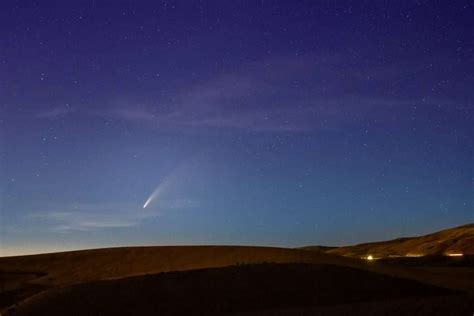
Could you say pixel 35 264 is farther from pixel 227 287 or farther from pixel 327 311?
pixel 327 311

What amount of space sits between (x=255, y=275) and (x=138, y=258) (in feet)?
69.8

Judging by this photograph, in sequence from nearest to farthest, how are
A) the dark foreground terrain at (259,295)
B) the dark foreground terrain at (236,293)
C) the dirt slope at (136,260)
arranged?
the dark foreground terrain at (259,295) → the dark foreground terrain at (236,293) → the dirt slope at (136,260)

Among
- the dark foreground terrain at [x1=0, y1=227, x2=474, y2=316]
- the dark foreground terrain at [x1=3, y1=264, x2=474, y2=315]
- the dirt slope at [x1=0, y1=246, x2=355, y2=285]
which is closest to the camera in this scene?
the dark foreground terrain at [x1=0, y1=227, x2=474, y2=316]

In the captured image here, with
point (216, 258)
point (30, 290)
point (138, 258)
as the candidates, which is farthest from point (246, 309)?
point (138, 258)

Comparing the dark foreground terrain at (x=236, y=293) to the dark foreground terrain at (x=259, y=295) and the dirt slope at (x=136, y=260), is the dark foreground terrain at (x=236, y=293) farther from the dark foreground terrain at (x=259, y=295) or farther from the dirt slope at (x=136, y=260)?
the dirt slope at (x=136, y=260)

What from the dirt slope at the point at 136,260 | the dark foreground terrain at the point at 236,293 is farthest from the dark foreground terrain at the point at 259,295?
the dirt slope at the point at 136,260

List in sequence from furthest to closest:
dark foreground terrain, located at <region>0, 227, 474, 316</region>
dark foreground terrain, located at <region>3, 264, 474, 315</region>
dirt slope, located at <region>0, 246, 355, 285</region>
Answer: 1. dirt slope, located at <region>0, 246, 355, 285</region>
2. dark foreground terrain, located at <region>3, 264, 474, 315</region>
3. dark foreground terrain, located at <region>0, 227, 474, 316</region>

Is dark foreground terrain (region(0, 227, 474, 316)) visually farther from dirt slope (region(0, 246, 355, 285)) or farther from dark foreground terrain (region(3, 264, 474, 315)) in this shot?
dirt slope (region(0, 246, 355, 285))

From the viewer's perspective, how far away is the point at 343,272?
2409 cm

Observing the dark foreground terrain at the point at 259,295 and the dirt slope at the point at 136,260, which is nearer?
the dark foreground terrain at the point at 259,295

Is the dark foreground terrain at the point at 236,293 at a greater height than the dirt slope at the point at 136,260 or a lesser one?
lesser

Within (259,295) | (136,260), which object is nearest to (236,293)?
(259,295)

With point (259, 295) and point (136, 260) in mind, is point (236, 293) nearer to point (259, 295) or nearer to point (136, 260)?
point (259, 295)

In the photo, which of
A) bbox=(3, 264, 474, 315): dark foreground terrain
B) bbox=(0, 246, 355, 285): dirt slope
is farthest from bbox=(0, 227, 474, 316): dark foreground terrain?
bbox=(0, 246, 355, 285): dirt slope
